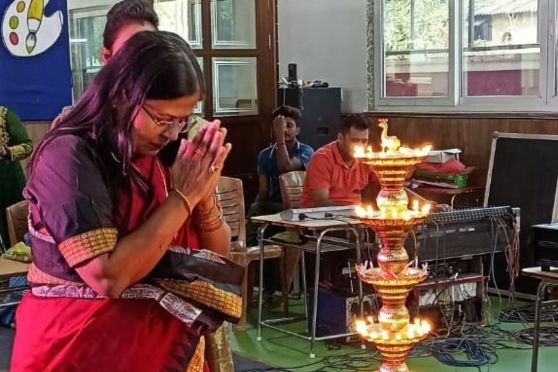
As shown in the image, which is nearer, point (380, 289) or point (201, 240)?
point (201, 240)

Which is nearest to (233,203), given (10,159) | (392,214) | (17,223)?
(17,223)

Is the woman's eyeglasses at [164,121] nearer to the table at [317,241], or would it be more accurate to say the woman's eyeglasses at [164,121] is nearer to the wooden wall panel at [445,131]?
the table at [317,241]

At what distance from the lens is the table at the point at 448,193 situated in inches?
235

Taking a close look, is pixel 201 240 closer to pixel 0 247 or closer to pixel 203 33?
pixel 0 247

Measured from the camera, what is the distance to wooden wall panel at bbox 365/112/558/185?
585 centimetres

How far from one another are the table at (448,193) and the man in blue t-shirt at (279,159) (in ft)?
2.72

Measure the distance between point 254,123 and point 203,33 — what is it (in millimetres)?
851

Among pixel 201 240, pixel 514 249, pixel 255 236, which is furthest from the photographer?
pixel 255 236

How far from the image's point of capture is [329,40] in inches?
286

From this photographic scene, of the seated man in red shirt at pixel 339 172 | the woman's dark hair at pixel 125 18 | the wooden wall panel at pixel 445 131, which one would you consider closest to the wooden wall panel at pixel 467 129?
the wooden wall panel at pixel 445 131

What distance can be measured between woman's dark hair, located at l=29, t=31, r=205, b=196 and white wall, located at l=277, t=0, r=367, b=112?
19.0ft

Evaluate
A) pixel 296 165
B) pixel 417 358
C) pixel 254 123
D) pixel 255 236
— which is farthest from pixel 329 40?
pixel 417 358

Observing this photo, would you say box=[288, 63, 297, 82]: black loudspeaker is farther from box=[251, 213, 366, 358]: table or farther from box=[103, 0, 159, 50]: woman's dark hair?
box=[103, 0, 159, 50]: woman's dark hair

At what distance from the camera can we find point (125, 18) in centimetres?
244
